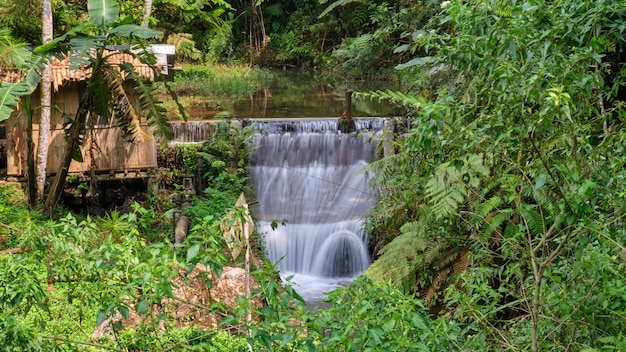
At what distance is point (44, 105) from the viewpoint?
11.0 m

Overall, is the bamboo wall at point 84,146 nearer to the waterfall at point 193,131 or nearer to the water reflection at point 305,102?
the waterfall at point 193,131

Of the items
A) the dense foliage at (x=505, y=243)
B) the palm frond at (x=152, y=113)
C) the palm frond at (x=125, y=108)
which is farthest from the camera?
the palm frond at (x=125, y=108)

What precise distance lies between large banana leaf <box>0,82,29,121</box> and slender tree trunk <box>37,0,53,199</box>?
1868 millimetres

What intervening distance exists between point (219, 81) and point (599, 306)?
929 inches

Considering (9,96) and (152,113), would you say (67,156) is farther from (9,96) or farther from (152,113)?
(9,96)

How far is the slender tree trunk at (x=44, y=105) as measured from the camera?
37.1 feet

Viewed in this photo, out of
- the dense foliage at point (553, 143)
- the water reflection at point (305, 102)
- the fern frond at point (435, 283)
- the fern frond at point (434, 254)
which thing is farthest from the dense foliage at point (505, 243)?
the water reflection at point (305, 102)

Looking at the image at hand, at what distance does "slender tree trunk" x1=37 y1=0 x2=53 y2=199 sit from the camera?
11.3 metres

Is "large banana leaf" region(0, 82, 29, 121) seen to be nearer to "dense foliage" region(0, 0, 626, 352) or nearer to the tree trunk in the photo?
the tree trunk

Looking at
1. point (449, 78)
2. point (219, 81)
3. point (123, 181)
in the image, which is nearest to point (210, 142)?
point (123, 181)

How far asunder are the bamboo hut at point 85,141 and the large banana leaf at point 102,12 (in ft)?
6.55

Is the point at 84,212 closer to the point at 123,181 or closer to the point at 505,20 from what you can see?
the point at 123,181

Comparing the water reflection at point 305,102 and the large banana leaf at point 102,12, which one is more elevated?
the large banana leaf at point 102,12

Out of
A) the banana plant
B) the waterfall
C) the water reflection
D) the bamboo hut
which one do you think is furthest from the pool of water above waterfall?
the banana plant
